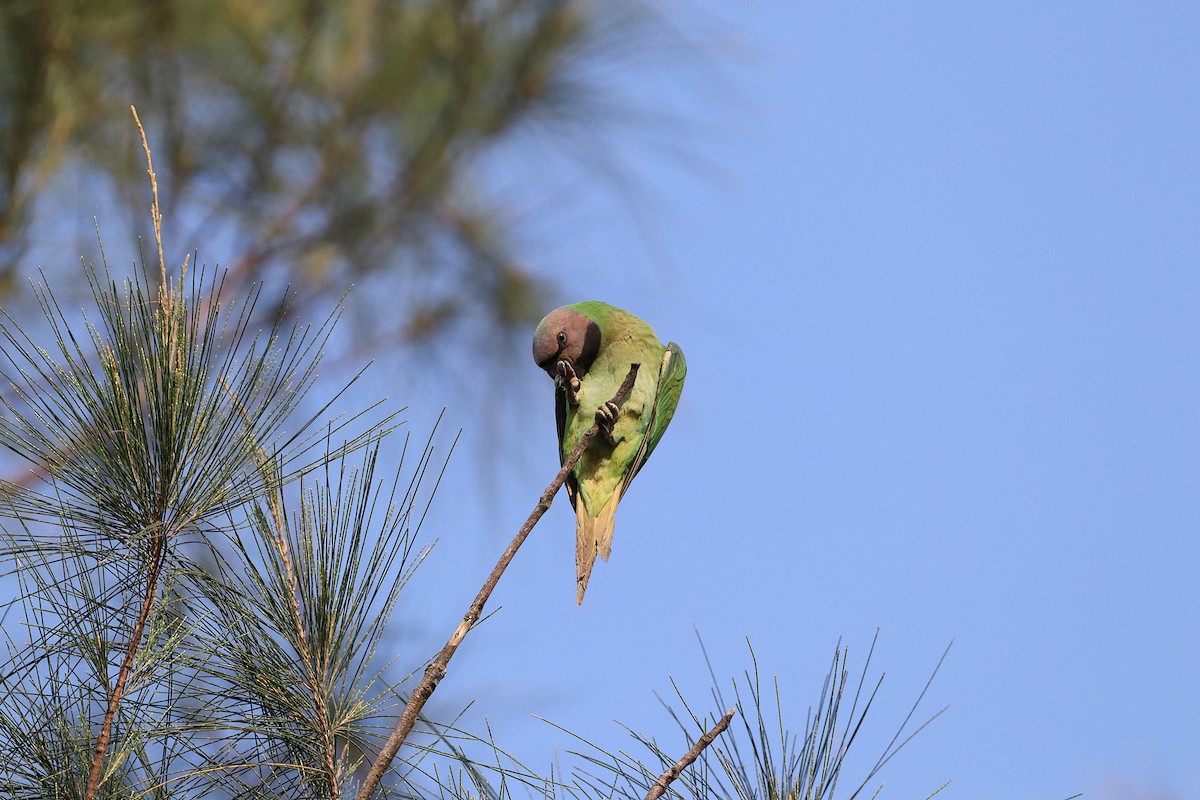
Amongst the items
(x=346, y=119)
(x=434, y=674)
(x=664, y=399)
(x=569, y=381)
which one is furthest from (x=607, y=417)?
(x=346, y=119)

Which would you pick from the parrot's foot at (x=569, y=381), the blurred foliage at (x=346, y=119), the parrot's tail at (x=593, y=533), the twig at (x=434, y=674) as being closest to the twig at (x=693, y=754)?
the twig at (x=434, y=674)

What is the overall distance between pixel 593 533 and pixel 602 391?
0.27 meters

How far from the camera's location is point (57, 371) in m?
1.19

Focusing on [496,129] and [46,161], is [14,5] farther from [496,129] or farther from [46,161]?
[496,129]

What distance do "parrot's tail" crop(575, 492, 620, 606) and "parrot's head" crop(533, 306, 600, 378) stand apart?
0.26 metres

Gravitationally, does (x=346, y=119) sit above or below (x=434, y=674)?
above

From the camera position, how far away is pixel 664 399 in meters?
2.22

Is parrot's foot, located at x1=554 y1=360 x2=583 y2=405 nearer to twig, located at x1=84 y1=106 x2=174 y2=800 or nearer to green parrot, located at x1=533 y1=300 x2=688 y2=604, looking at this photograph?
green parrot, located at x1=533 y1=300 x2=688 y2=604

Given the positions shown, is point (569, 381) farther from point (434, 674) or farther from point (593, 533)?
point (434, 674)

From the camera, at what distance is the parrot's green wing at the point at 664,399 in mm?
2086

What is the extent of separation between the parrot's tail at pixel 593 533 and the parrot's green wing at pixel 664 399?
0.15 ft

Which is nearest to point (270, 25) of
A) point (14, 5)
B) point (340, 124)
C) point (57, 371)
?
point (340, 124)

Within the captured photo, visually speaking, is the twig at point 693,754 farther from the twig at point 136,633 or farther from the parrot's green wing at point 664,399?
the parrot's green wing at point 664,399

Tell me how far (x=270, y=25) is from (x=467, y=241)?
3.15ft
